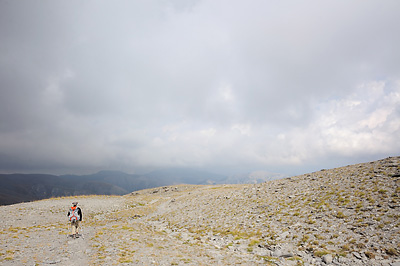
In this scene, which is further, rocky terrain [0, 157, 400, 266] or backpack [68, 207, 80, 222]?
backpack [68, 207, 80, 222]

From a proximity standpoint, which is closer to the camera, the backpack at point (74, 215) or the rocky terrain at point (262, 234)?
the rocky terrain at point (262, 234)

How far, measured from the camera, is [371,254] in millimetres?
14023

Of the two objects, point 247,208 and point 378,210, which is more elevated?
point 378,210

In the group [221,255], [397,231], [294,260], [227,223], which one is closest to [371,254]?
[397,231]

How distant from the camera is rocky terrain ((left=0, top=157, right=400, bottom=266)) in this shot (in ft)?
48.6

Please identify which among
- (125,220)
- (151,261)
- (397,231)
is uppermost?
(397,231)

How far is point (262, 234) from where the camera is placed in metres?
21.3

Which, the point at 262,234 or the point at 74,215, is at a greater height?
the point at 74,215

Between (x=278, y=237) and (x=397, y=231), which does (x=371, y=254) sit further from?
(x=278, y=237)

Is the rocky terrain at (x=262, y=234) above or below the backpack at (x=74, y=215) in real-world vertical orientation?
below

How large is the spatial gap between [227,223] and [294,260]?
1227cm

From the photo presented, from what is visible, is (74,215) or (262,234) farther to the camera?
(262,234)

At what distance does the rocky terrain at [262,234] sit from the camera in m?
14.8

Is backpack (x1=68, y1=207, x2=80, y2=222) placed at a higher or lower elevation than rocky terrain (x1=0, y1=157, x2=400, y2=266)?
higher
